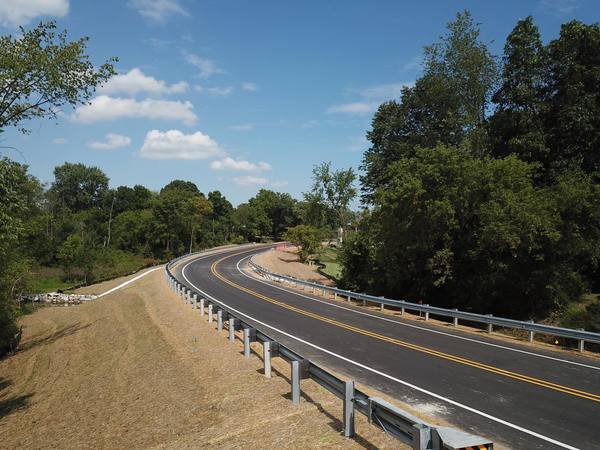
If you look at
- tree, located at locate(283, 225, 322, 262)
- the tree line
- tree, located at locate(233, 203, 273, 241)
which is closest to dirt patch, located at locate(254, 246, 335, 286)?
tree, located at locate(283, 225, 322, 262)

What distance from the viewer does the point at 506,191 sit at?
24406 mm

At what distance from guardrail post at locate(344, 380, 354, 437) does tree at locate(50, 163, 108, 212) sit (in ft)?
400

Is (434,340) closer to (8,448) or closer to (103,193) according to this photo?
(8,448)

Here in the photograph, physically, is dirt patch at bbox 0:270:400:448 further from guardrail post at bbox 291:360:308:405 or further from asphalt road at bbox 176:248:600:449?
asphalt road at bbox 176:248:600:449

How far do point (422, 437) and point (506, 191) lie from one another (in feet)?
70.5

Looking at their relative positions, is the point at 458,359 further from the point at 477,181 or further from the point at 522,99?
the point at 522,99

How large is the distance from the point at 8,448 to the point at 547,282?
24.3m

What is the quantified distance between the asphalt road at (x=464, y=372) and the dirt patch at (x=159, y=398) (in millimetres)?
2065

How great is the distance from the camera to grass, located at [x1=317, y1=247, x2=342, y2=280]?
188ft

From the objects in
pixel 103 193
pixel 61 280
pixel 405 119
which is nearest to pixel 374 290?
pixel 405 119

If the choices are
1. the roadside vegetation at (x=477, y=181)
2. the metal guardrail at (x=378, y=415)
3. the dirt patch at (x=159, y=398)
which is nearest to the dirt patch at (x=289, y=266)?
the roadside vegetation at (x=477, y=181)

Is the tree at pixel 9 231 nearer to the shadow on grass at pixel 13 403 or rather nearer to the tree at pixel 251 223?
the shadow on grass at pixel 13 403

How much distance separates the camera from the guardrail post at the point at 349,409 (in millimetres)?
7172

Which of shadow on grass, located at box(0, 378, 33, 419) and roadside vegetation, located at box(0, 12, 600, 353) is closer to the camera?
shadow on grass, located at box(0, 378, 33, 419)
